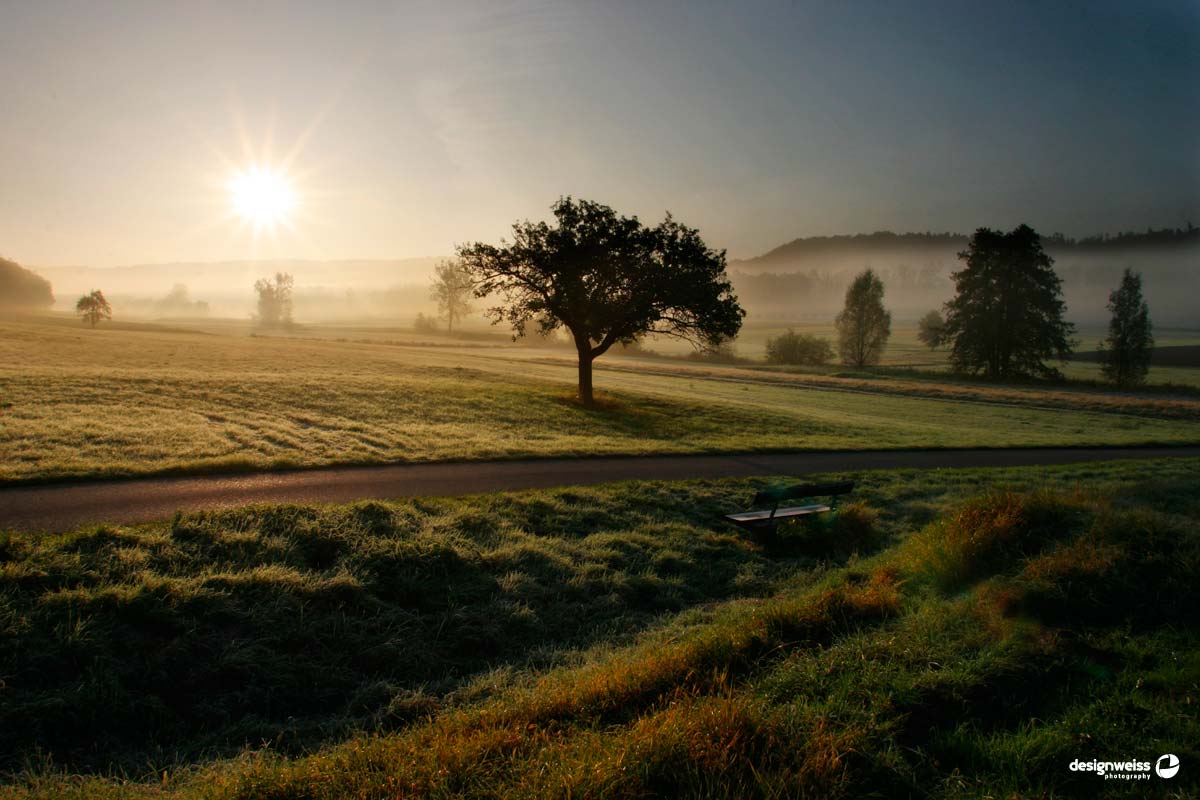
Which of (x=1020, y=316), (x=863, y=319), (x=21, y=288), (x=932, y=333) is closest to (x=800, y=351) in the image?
(x=863, y=319)

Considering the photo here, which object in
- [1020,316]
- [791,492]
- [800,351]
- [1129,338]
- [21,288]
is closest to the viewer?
[791,492]

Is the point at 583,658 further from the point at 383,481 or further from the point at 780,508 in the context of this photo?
the point at 383,481

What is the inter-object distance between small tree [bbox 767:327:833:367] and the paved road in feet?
215

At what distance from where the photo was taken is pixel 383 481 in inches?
472

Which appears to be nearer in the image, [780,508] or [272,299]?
[780,508]

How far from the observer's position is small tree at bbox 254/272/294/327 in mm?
124312

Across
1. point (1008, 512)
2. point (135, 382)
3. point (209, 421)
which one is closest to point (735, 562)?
point (1008, 512)

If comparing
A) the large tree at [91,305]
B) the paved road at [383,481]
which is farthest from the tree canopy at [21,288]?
the paved road at [383,481]

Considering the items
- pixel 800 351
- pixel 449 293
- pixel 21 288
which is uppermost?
pixel 21 288

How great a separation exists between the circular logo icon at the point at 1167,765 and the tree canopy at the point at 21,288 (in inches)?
6176

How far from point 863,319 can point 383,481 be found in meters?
78.0

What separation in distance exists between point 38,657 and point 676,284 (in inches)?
927

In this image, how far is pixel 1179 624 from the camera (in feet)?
18.4

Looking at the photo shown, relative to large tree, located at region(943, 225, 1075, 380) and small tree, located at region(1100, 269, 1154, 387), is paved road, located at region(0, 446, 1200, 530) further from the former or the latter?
small tree, located at region(1100, 269, 1154, 387)
